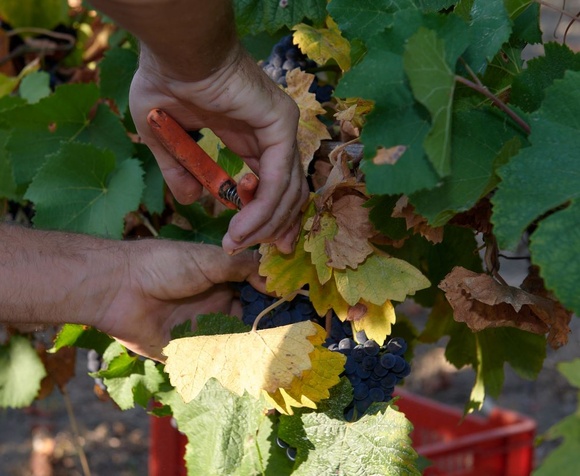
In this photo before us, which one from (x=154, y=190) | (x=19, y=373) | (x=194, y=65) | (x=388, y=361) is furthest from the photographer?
(x=19, y=373)

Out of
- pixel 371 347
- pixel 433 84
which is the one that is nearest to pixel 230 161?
pixel 371 347

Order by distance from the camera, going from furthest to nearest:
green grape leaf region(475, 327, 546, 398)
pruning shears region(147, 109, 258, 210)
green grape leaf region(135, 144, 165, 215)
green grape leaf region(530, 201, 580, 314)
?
green grape leaf region(135, 144, 165, 215) → green grape leaf region(475, 327, 546, 398) → pruning shears region(147, 109, 258, 210) → green grape leaf region(530, 201, 580, 314)

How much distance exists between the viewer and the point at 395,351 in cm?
86

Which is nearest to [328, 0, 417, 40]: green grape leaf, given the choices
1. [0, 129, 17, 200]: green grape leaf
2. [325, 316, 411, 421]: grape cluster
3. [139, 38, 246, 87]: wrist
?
[139, 38, 246, 87]: wrist

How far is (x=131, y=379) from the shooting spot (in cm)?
111

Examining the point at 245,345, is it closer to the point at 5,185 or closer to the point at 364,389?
the point at 364,389

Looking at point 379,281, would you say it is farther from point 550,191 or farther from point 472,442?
point 472,442

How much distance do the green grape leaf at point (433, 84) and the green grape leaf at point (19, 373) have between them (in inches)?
39.0

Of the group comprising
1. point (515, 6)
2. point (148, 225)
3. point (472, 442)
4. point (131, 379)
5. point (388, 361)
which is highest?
point (515, 6)

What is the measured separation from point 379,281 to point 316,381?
127mm

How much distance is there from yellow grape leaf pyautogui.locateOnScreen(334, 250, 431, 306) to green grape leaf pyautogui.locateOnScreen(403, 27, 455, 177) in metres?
0.25

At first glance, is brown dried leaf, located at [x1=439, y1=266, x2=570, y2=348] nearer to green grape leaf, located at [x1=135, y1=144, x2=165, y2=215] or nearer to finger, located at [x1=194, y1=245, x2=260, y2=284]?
finger, located at [x1=194, y1=245, x2=260, y2=284]

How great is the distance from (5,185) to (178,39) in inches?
26.4

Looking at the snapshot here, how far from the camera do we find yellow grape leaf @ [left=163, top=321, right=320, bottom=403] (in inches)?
30.9
